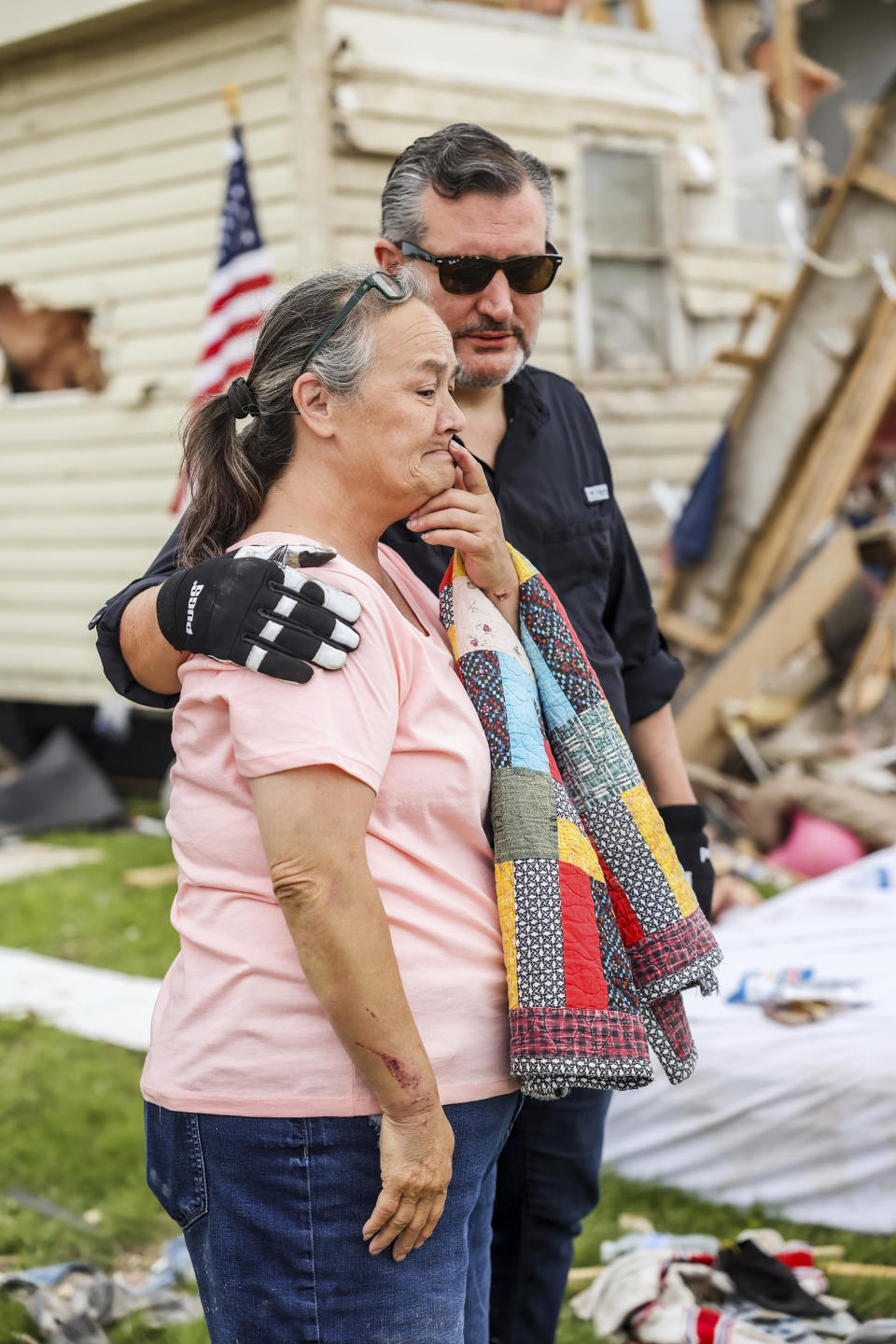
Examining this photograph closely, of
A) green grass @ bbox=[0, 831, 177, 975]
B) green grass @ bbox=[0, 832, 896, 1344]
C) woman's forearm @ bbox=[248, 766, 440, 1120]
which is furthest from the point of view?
green grass @ bbox=[0, 831, 177, 975]

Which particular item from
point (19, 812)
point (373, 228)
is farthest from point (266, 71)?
point (19, 812)

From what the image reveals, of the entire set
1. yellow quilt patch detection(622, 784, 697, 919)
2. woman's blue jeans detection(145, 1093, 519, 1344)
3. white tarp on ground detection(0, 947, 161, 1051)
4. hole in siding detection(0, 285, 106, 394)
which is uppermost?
yellow quilt patch detection(622, 784, 697, 919)

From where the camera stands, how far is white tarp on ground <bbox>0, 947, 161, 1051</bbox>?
5117 millimetres

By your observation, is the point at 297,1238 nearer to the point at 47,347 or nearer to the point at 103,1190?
the point at 103,1190

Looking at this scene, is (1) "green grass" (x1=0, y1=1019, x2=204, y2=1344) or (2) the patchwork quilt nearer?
(2) the patchwork quilt

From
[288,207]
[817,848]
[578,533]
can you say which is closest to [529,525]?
[578,533]

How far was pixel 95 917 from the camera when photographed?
21.7ft

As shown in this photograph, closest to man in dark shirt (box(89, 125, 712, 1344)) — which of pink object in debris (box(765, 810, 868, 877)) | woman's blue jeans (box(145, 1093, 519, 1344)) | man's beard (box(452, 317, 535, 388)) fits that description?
man's beard (box(452, 317, 535, 388))

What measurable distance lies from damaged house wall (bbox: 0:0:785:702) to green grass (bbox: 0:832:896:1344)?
4134mm

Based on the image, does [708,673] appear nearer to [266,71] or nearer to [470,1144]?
[266,71]

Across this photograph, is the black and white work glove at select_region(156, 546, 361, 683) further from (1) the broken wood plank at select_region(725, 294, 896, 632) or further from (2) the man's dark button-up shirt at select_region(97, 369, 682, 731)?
(1) the broken wood plank at select_region(725, 294, 896, 632)

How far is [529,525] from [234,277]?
537cm

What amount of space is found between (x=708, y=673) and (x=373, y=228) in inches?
134

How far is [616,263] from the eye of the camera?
31.3 ft
